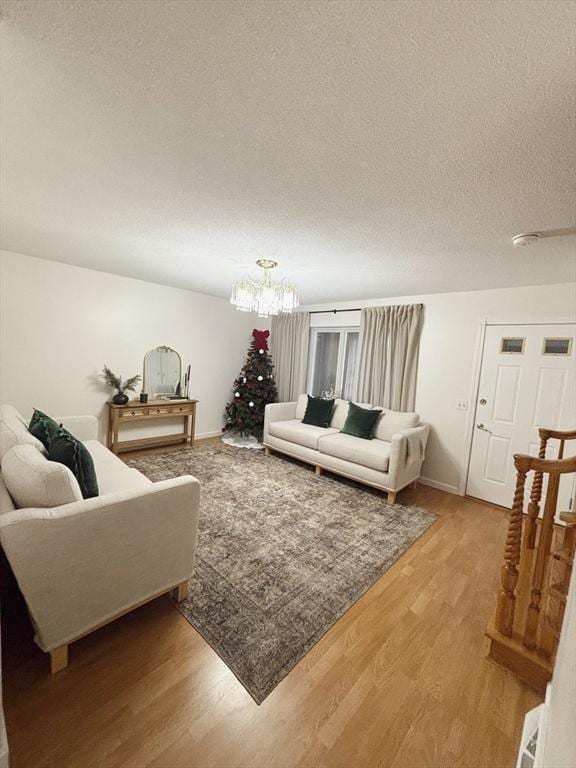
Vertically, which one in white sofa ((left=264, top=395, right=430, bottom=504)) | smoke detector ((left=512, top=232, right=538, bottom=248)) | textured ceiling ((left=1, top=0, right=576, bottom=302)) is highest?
textured ceiling ((left=1, top=0, right=576, bottom=302))

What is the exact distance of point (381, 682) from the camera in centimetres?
141

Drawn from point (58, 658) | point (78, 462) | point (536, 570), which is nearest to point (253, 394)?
point (78, 462)

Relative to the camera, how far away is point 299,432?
13.5 ft

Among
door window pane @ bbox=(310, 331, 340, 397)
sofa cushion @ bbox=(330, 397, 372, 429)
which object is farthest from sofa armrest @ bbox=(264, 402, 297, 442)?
sofa cushion @ bbox=(330, 397, 372, 429)

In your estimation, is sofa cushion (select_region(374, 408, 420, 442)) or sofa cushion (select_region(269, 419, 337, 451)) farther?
sofa cushion (select_region(269, 419, 337, 451))

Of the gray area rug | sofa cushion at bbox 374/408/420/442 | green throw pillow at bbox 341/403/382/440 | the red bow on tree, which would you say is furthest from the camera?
the red bow on tree

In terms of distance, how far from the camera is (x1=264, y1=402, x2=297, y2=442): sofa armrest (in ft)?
15.1

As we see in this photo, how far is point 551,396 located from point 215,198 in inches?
138

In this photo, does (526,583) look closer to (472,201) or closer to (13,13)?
(472,201)

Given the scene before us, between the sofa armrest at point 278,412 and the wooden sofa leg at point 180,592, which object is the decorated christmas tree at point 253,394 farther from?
the wooden sofa leg at point 180,592

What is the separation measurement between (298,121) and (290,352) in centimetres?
428

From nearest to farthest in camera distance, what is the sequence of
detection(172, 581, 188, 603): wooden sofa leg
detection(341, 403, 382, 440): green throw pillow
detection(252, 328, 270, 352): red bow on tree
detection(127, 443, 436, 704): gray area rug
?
detection(127, 443, 436, 704): gray area rug → detection(172, 581, 188, 603): wooden sofa leg → detection(341, 403, 382, 440): green throw pillow → detection(252, 328, 270, 352): red bow on tree

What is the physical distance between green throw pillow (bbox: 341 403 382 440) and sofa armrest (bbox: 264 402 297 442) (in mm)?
1073

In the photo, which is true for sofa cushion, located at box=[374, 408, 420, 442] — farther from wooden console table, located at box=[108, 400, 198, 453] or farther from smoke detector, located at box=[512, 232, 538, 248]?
wooden console table, located at box=[108, 400, 198, 453]
